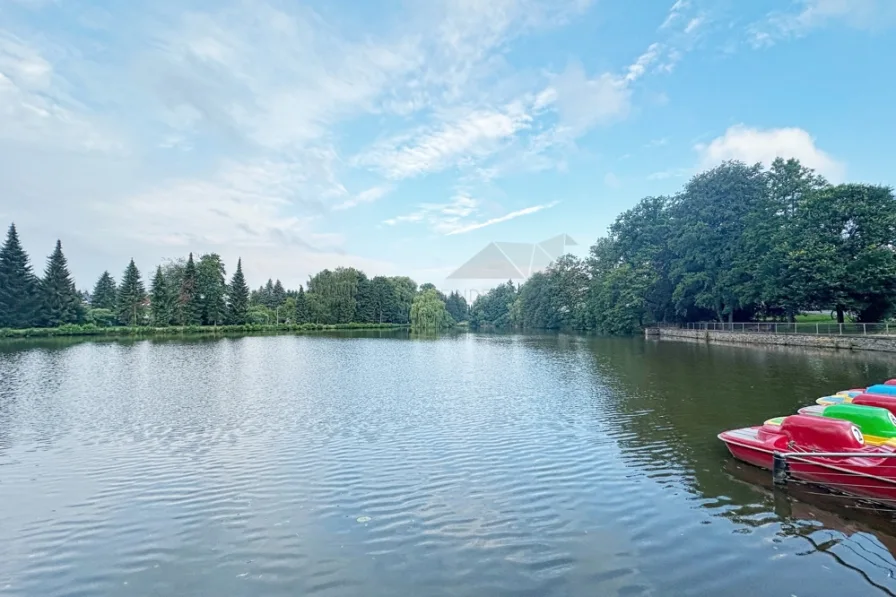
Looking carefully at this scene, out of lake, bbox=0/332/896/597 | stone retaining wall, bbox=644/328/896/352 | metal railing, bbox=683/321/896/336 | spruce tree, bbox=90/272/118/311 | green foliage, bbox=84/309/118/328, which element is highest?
spruce tree, bbox=90/272/118/311

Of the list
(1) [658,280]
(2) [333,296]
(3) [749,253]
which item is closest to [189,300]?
(2) [333,296]

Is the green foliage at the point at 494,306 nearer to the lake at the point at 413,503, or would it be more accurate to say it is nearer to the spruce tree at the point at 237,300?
the spruce tree at the point at 237,300

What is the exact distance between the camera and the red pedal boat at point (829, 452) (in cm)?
664

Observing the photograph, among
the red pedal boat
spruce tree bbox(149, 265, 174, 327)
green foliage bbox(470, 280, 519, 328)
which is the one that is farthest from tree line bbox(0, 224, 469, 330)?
the red pedal boat

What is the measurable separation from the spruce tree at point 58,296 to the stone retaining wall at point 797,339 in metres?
67.9

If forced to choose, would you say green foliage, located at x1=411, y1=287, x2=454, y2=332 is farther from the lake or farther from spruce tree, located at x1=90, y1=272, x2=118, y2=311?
the lake

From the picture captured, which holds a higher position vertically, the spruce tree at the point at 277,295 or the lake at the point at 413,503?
the spruce tree at the point at 277,295

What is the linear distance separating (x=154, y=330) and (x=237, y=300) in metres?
13.8

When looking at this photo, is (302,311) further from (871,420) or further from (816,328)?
(871,420)

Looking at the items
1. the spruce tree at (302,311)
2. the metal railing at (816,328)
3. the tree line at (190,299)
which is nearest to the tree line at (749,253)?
the metal railing at (816,328)

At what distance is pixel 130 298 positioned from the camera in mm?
68000

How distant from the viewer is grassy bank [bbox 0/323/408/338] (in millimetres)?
51269

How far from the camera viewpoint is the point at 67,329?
178 feet

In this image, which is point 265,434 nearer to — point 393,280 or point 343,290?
point 343,290
